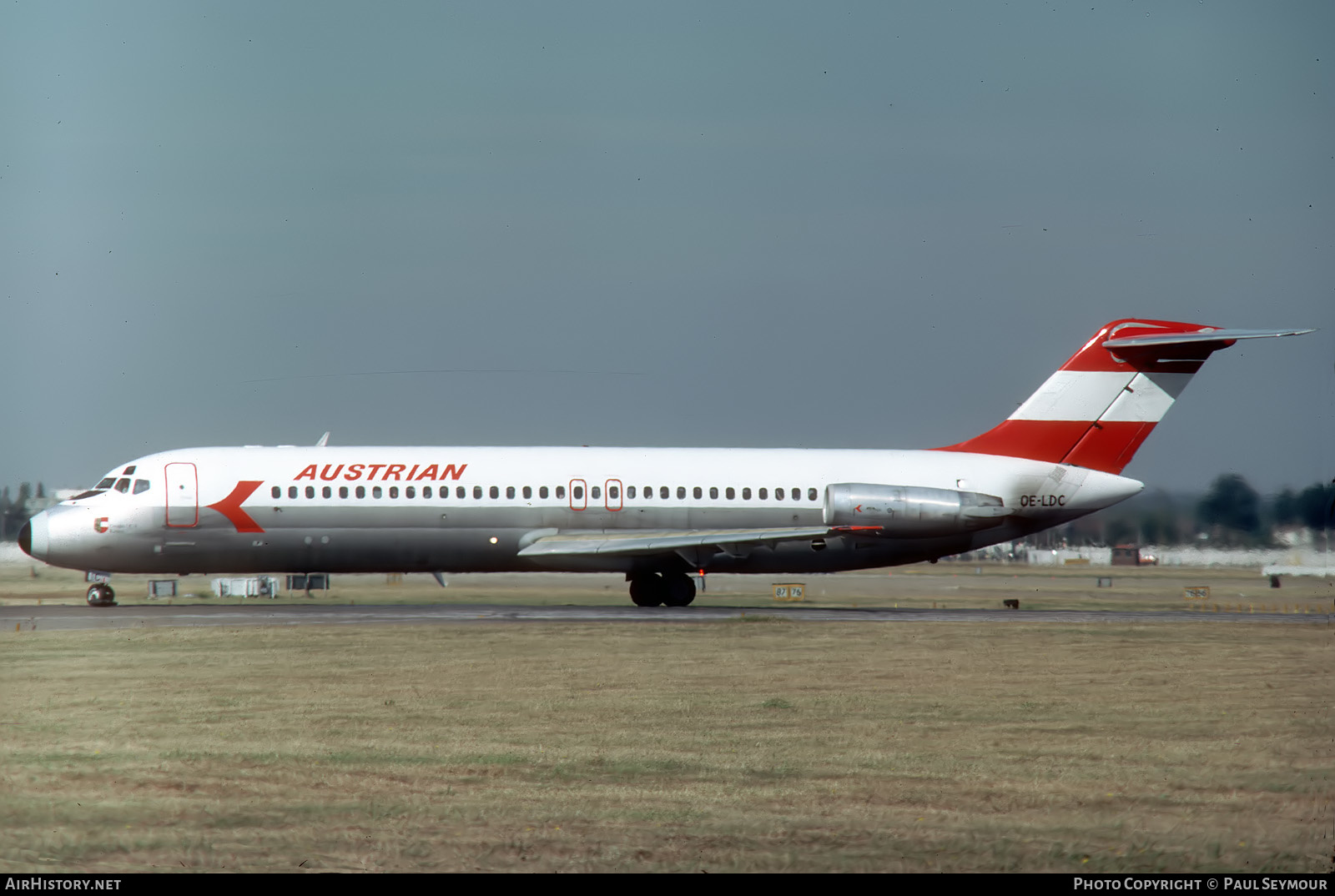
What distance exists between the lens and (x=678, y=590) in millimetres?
37594

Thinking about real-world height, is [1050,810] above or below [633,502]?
below

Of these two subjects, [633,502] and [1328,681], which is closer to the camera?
[1328,681]

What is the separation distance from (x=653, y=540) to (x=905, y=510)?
21.8 feet

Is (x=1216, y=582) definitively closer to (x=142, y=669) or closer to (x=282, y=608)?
(x=282, y=608)

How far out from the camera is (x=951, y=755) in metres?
13.6

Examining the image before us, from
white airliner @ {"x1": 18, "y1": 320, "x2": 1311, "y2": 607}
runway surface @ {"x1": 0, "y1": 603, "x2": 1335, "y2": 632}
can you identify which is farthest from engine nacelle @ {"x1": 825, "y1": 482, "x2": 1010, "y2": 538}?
runway surface @ {"x1": 0, "y1": 603, "x2": 1335, "y2": 632}

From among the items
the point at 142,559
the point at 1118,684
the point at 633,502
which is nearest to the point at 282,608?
the point at 142,559

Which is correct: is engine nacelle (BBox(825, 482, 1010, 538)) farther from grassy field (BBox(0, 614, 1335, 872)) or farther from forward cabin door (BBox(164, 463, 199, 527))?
forward cabin door (BBox(164, 463, 199, 527))

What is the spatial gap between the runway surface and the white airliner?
1.71 meters

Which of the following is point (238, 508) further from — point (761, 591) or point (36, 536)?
point (761, 591)

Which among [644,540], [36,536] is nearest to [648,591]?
[644,540]

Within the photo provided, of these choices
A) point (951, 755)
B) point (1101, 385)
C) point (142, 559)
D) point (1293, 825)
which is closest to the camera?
point (1293, 825)

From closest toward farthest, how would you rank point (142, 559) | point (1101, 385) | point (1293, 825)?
point (1293, 825) → point (142, 559) → point (1101, 385)

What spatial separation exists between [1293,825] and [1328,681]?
37.1 ft
